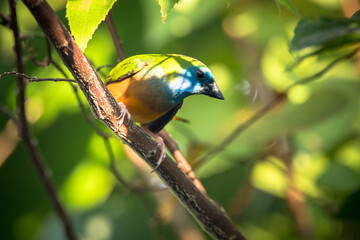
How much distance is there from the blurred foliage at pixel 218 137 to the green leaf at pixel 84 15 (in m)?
1.66

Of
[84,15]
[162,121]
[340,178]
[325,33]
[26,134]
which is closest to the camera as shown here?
[325,33]

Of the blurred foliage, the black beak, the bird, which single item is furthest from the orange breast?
the blurred foliage

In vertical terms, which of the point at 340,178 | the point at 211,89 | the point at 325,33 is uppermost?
the point at 325,33

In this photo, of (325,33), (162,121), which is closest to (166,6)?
(325,33)

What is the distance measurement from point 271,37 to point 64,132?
2.27m

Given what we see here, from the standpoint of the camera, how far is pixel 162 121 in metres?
2.65

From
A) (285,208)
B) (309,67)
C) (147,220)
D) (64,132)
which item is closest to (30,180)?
(64,132)

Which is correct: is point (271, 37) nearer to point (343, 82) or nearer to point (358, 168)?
point (343, 82)

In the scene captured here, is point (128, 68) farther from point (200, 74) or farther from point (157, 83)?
point (200, 74)

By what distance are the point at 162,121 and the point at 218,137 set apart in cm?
107

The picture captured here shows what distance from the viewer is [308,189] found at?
13.4 feet

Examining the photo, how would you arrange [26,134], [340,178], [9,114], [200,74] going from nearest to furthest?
[200,74]
[9,114]
[26,134]
[340,178]

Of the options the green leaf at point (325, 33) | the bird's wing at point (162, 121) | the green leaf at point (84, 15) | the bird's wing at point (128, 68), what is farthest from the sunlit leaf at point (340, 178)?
the green leaf at point (84, 15)

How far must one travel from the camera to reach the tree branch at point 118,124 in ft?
4.92
